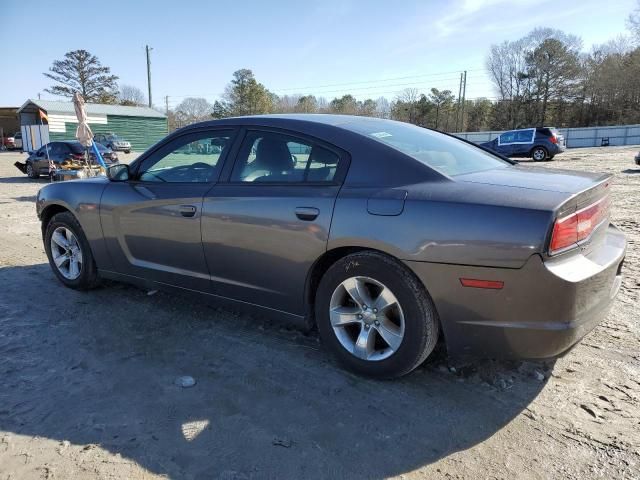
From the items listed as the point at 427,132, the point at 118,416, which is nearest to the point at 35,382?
the point at 118,416

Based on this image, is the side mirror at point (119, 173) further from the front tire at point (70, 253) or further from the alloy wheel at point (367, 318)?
the alloy wheel at point (367, 318)

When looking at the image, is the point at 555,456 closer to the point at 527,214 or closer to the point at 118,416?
the point at 527,214

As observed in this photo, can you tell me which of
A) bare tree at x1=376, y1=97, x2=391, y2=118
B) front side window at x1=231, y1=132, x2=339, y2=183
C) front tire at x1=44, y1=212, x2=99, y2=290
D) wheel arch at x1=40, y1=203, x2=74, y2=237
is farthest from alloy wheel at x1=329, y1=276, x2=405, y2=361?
bare tree at x1=376, y1=97, x2=391, y2=118

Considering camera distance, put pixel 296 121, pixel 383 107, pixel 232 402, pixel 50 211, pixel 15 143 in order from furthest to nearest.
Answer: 1. pixel 383 107
2. pixel 15 143
3. pixel 50 211
4. pixel 296 121
5. pixel 232 402

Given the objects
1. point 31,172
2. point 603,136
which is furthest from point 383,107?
point 31,172

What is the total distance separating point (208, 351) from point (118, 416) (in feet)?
2.69

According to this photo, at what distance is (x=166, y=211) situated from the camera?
3.65 m

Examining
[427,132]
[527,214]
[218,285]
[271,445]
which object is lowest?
[271,445]

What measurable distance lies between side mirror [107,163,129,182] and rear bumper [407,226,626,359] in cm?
274

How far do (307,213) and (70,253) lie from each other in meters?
2.91

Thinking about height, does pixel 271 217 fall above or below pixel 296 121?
below

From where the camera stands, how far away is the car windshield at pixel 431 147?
9.71 ft

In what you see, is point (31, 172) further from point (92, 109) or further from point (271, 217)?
point (92, 109)

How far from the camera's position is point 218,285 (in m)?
3.46
